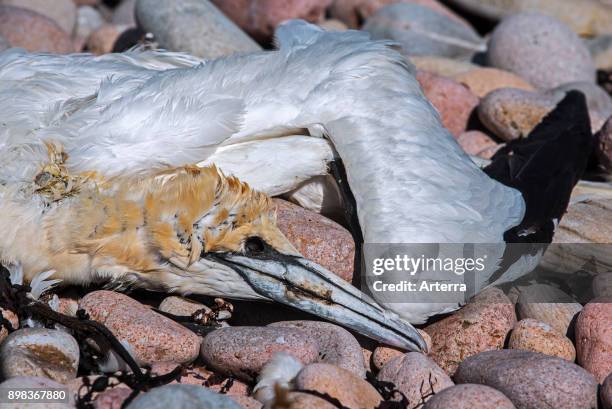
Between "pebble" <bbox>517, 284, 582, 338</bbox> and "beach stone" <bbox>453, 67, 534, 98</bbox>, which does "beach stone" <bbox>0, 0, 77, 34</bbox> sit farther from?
"pebble" <bbox>517, 284, 582, 338</bbox>

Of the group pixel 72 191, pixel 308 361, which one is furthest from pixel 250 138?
pixel 308 361

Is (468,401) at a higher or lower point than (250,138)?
lower

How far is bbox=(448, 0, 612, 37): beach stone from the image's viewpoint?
851 cm

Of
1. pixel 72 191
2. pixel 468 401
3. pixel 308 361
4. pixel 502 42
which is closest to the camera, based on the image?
pixel 468 401

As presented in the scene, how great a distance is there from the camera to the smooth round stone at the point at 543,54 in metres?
7.23

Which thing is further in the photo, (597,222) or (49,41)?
(49,41)

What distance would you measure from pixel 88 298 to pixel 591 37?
6.02 meters

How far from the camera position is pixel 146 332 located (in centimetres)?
368

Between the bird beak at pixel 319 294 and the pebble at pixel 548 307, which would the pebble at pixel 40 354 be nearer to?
the bird beak at pixel 319 294

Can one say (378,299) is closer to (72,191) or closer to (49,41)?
(72,191)

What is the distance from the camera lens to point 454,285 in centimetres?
404

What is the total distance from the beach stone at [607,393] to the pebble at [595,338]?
0.97 ft

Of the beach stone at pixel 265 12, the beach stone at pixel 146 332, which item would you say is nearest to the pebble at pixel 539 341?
the beach stone at pixel 146 332

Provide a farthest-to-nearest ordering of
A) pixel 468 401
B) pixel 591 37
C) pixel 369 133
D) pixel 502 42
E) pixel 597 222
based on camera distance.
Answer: pixel 591 37 → pixel 502 42 → pixel 597 222 → pixel 369 133 → pixel 468 401
